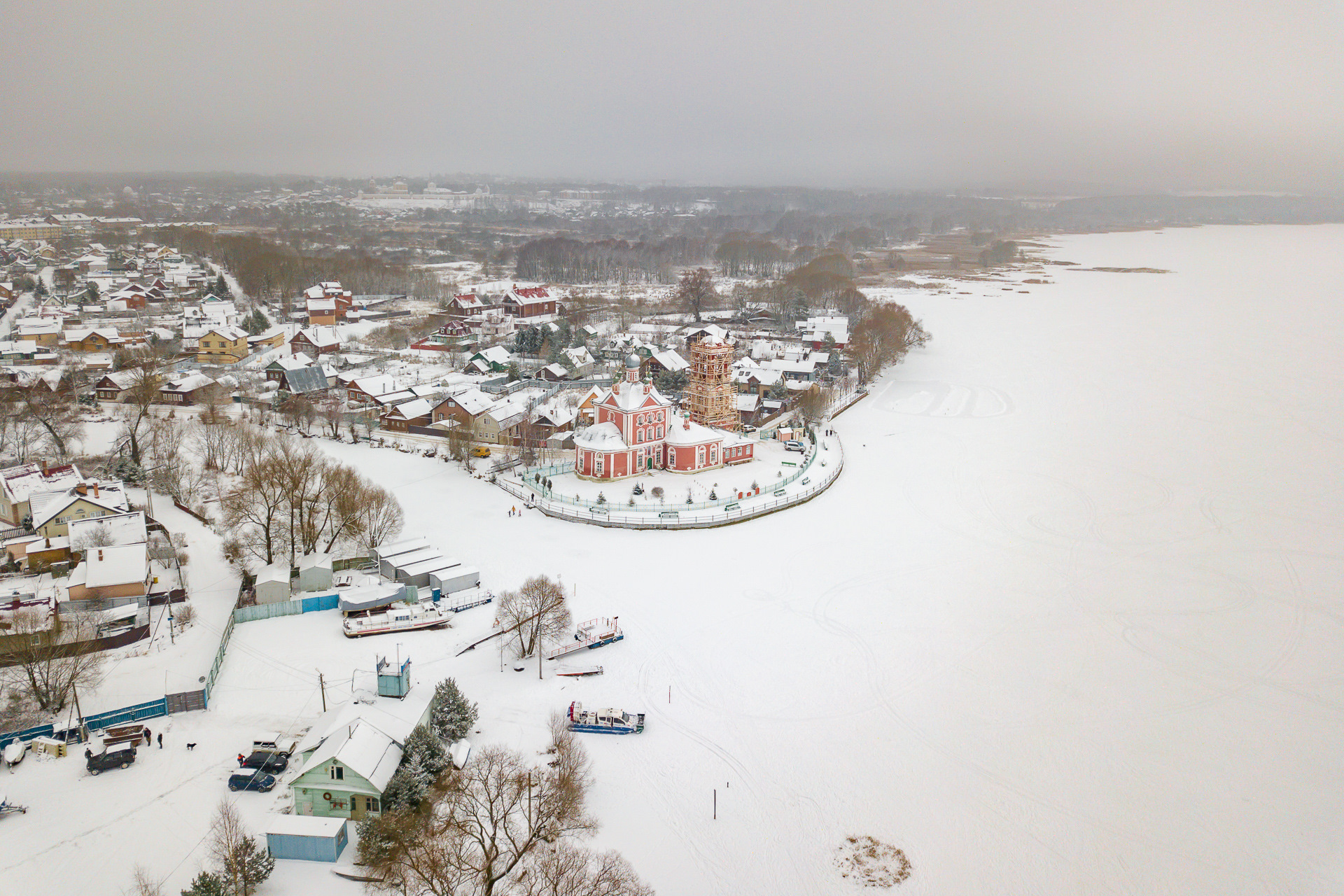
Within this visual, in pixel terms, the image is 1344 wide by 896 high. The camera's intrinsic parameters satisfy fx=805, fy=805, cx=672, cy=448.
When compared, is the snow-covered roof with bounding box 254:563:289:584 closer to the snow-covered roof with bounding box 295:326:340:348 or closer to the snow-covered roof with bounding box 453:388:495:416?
the snow-covered roof with bounding box 453:388:495:416

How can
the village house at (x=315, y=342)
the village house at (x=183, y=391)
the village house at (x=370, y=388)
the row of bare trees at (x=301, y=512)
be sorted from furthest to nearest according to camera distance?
the village house at (x=315, y=342), the village house at (x=370, y=388), the village house at (x=183, y=391), the row of bare trees at (x=301, y=512)

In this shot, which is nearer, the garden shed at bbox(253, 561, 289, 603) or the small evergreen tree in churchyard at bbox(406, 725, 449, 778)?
the small evergreen tree in churchyard at bbox(406, 725, 449, 778)

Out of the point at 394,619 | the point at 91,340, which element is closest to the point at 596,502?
the point at 394,619

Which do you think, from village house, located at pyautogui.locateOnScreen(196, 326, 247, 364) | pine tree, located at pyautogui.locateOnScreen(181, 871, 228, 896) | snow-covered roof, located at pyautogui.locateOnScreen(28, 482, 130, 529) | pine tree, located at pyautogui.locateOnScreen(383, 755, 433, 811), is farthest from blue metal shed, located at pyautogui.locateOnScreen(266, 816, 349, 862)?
village house, located at pyautogui.locateOnScreen(196, 326, 247, 364)

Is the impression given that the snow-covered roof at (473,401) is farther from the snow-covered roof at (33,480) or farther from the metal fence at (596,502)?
the snow-covered roof at (33,480)

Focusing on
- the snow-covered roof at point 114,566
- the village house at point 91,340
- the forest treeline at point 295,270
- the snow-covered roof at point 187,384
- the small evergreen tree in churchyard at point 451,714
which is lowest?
the small evergreen tree in churchyard at point 451,714

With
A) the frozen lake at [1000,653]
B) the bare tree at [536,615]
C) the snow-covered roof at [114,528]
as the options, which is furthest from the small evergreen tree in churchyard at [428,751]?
the snow-covered roof at [114,528]
